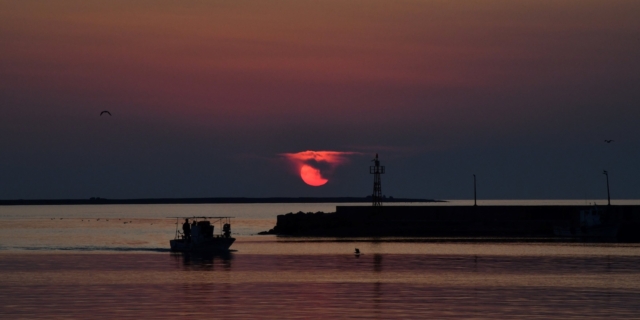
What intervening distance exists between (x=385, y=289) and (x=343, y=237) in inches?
2356

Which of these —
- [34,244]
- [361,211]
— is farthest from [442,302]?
[361,211]

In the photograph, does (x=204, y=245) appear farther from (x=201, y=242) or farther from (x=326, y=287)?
(x=326, y=287)

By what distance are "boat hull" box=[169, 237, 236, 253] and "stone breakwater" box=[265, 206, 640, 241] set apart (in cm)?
3291

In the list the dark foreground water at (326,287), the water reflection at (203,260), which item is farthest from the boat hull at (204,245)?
the dark foreground water at (326,287)

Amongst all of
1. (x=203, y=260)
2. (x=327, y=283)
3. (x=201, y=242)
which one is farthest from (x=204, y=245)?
(x=327, y=283)

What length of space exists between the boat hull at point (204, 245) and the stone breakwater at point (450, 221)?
32908 mm

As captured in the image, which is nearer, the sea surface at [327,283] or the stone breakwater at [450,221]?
the sea surface at [327,283]

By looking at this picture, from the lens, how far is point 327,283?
4438cm

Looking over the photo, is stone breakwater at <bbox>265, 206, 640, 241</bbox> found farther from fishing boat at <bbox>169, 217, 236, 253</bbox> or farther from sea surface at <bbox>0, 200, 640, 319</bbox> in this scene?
fishing boat at <bbox>169, 217, 236, 253</bbox>

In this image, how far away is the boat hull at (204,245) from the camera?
234ft

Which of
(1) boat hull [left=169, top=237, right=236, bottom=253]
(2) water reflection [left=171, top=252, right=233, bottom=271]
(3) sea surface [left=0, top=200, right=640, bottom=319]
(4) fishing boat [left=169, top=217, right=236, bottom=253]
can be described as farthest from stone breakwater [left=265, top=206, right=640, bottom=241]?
(2) water reflection [left=171, top=252, right=233, bottom=271]

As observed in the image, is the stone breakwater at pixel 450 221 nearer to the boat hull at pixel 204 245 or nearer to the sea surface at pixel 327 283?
the sea surface at pixel 327 283

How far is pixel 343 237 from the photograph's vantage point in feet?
331

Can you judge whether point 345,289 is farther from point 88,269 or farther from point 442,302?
point 88,269
